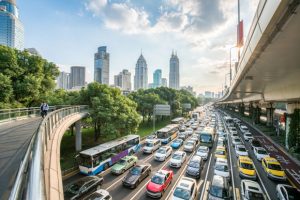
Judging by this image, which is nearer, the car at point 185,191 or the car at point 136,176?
the car at point 185,191

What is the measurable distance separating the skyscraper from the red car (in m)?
129

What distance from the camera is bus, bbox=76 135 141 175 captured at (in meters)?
15.0

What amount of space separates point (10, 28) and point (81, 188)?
5380 inches

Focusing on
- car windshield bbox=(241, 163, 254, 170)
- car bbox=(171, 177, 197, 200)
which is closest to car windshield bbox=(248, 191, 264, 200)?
car bbox=(171, 177, 197, 200)

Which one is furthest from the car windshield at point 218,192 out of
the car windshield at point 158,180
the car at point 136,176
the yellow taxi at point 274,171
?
the yellow taxi at point 274,171

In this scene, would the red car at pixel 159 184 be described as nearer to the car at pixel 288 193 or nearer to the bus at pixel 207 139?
the car at pixel 288 193

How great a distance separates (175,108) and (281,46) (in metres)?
46.3

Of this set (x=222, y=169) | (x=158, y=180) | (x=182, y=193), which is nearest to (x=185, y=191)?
(x=182, y=193)

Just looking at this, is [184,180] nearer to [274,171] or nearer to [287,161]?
[274,171]

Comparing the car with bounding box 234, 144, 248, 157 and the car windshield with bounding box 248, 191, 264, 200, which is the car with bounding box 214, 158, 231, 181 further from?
the car with bounding box 234, 144, 248, 157

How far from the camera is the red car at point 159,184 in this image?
1185 centimetres

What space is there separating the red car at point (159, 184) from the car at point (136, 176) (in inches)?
58.5

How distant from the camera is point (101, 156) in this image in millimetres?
15969

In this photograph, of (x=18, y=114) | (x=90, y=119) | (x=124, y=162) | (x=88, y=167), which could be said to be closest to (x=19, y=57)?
(x=18, y=114)
